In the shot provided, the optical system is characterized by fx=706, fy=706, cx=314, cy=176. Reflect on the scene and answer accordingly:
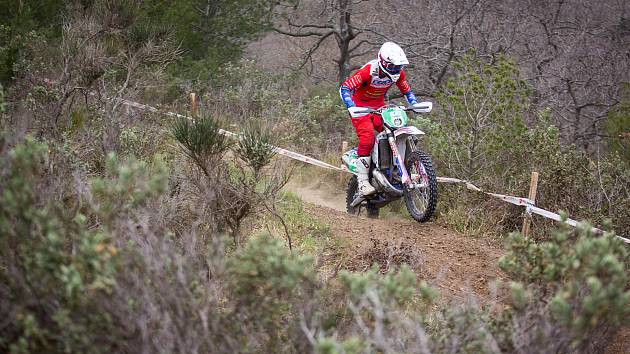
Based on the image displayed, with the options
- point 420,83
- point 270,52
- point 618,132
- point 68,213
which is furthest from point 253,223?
point 270,52

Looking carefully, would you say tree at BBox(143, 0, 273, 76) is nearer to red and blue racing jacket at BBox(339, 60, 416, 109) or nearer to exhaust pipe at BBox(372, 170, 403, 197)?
red and blue racing jacket at BBox(339, 60, 416, 109)

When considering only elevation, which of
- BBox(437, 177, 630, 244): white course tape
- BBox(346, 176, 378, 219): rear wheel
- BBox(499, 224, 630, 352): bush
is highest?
BBox(499, 224, 630, 352): bush

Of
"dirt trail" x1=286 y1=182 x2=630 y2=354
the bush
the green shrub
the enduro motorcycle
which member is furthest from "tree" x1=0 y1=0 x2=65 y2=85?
the bush

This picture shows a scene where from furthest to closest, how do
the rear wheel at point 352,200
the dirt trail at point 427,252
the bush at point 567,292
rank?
the rear wheel at point 352,200, the dirt trail at point 427,252, the bush at point 567,292

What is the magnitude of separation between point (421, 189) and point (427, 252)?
868mm

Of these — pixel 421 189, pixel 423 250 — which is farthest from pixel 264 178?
pixel 421 189

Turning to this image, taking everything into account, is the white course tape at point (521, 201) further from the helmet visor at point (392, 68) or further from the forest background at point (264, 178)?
the helmet visor at point (392, 68)

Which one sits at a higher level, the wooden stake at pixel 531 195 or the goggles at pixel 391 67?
the goggles at pixel 391 67

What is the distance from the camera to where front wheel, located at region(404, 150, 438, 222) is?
7129 mm

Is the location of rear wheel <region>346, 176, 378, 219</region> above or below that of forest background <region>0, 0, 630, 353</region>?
below

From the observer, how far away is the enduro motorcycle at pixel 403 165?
23.7 ft

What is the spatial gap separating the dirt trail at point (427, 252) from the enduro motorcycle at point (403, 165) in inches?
12.9

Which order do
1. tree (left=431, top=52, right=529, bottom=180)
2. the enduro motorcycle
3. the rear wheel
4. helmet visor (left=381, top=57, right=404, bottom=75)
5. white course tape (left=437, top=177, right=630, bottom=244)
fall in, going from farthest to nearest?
the rear wheel → tree (left=431, top=52, right=529, bottom=180) → helmet visor (left=381, top=57, right=404, bottom=75) → the enduro motorcycle → white course tape (left=437, top=177, right=630, bottom=244)

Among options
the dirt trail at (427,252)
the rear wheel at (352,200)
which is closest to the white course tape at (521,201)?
the dirt trail at (427,252)
